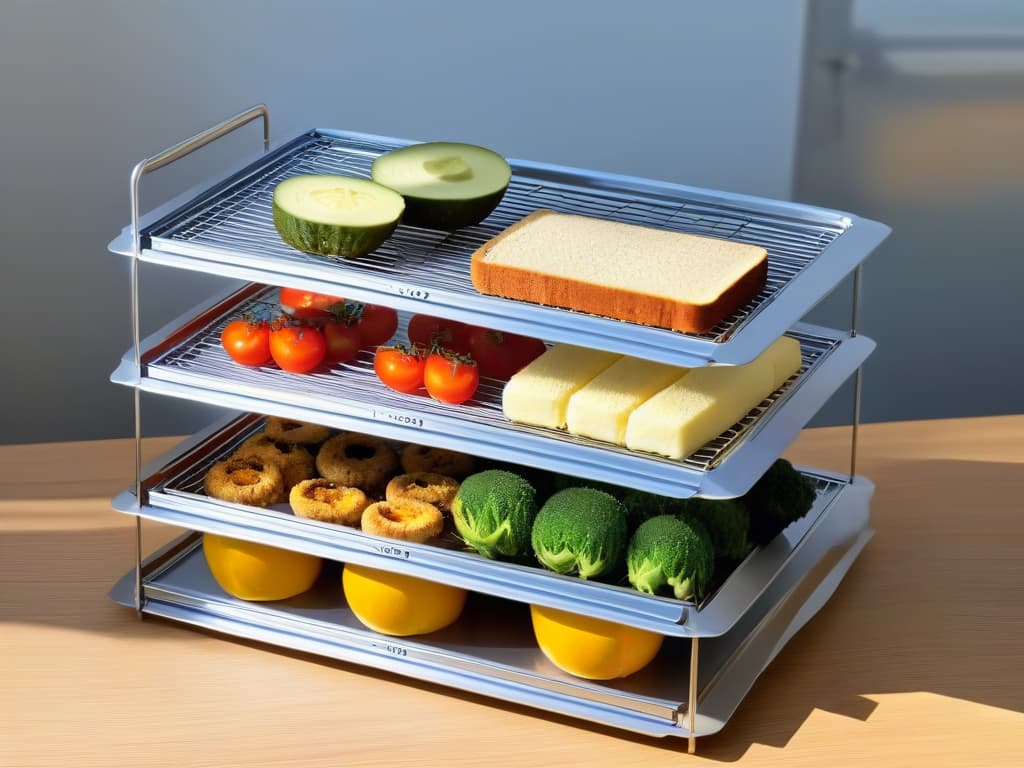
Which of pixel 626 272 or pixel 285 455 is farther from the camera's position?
pixel 285 455

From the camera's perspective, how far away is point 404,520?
7.20ft

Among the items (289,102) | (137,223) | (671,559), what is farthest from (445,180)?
(289,102)

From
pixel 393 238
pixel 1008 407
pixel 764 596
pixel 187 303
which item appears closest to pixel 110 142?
pixel 187 303

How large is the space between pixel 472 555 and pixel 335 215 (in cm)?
49

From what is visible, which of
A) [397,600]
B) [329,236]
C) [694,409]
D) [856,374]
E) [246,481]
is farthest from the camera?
[856,374]

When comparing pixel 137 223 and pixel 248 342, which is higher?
pixel 137 223

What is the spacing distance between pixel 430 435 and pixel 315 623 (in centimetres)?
36

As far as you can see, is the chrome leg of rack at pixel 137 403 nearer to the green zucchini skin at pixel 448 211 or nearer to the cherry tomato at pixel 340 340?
the cherry tomato at pixel 340 340

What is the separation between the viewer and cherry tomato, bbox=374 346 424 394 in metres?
2.16

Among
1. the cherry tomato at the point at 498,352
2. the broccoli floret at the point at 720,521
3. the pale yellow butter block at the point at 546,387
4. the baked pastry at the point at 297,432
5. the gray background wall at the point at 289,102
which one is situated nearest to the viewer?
the pale yellow butter block at the point at 546,387

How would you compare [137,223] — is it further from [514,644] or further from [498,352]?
[514,644]

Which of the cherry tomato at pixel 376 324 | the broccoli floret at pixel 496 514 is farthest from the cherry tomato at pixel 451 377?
the cherry tomato at pixel 376 324

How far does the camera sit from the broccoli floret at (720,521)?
7.03 feet

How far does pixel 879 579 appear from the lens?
2.46 m
